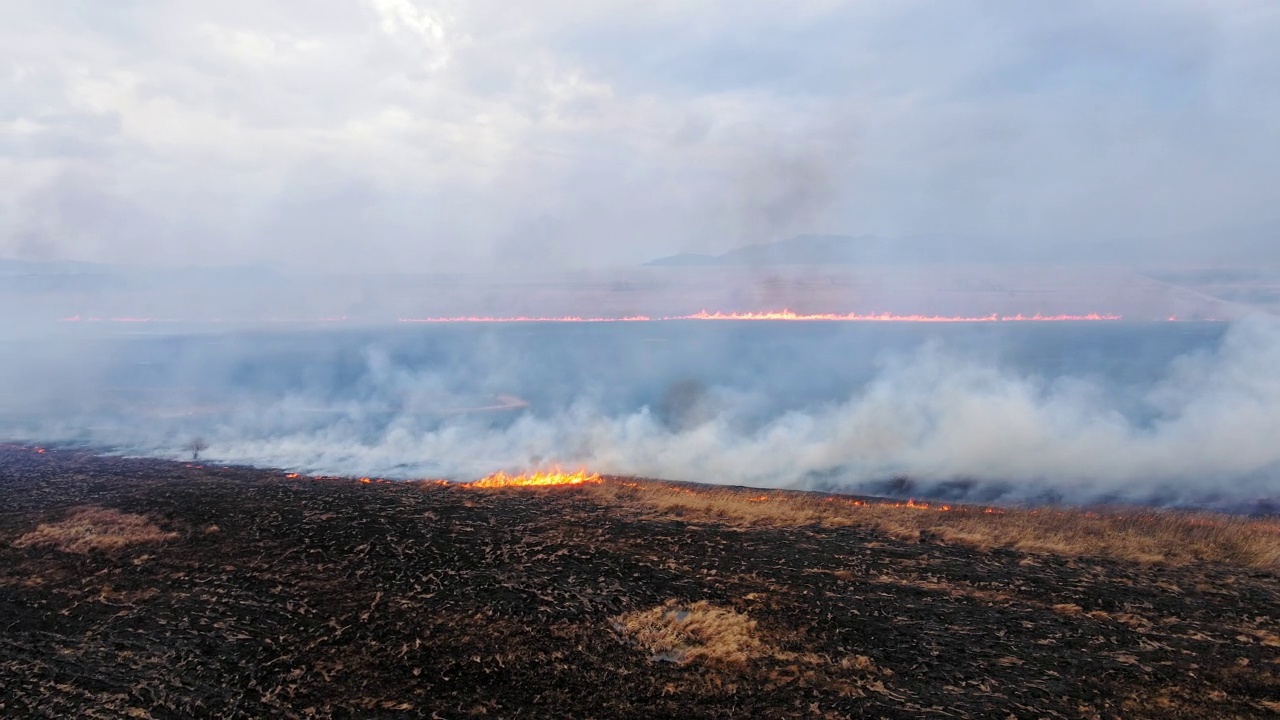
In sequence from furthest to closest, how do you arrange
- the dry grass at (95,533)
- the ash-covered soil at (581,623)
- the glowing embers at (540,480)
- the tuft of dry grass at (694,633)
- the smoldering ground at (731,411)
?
the smoldering ground at (731,411), the glowing embers at (540,480), the dry grass at (95,533), the tuft of dry grass at (694,633), the ash-covered soil at (581,623)

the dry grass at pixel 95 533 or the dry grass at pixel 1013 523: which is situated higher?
the dry grass at pixel 95 533

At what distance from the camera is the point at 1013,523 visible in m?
26.5

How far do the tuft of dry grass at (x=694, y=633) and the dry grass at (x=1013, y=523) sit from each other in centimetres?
867

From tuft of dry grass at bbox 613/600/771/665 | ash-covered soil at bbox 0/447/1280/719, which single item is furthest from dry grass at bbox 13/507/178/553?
tuft of dry grass at bbox 613/600/771/665

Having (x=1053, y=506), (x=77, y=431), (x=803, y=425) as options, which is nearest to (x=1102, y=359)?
(x=803, y=425)

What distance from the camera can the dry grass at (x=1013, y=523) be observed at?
2219 centimetres

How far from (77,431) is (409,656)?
1968 inches

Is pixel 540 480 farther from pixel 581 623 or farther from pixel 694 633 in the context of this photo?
pixel 694 633

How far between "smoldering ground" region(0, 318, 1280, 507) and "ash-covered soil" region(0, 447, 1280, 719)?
1715cm

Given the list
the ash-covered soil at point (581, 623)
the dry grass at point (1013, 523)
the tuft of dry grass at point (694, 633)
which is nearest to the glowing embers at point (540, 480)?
the dry grass at point (1013, 523)

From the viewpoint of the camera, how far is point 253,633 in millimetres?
15984

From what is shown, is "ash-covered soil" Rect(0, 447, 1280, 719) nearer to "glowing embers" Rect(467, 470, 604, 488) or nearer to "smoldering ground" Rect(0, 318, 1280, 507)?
"glowing embers" Rect(467, 470, 604, 488)

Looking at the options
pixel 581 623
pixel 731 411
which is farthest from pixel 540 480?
pixel 731 411

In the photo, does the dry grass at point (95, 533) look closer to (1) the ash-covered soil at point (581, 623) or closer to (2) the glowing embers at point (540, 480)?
(1) the ash-covered soil at point (581, 623)
